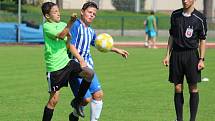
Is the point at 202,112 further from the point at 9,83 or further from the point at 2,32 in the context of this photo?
the point at 2,32

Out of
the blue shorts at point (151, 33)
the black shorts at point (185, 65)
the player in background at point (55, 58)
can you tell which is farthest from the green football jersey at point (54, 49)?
the blue shorts at point (151, 33)

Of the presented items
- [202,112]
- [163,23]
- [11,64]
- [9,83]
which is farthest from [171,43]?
[163,23]

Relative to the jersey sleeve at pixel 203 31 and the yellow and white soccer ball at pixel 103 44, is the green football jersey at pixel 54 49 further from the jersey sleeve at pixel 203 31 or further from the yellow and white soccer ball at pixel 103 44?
the jersey sleeve at pixel 203 31

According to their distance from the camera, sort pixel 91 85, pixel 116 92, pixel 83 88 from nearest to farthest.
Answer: pixel 83 88 → pixel 91 85 → pixel 116 92

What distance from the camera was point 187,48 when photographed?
404 inches

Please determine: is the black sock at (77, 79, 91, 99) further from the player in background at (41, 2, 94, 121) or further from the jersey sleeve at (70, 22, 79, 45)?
the jersey sleeve at (70, 22, 79, 45)

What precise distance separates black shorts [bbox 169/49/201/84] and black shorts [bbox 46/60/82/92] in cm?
188

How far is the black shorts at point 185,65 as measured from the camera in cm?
1027

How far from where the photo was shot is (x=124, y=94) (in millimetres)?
13844

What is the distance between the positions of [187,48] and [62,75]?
7.61 ft

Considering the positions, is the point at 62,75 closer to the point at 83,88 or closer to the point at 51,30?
the point at 83,88

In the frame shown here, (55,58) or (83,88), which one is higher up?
(55,58)

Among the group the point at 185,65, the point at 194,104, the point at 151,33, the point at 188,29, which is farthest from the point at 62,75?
the point at 151,33

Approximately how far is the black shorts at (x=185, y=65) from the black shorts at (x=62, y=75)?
188 cm
